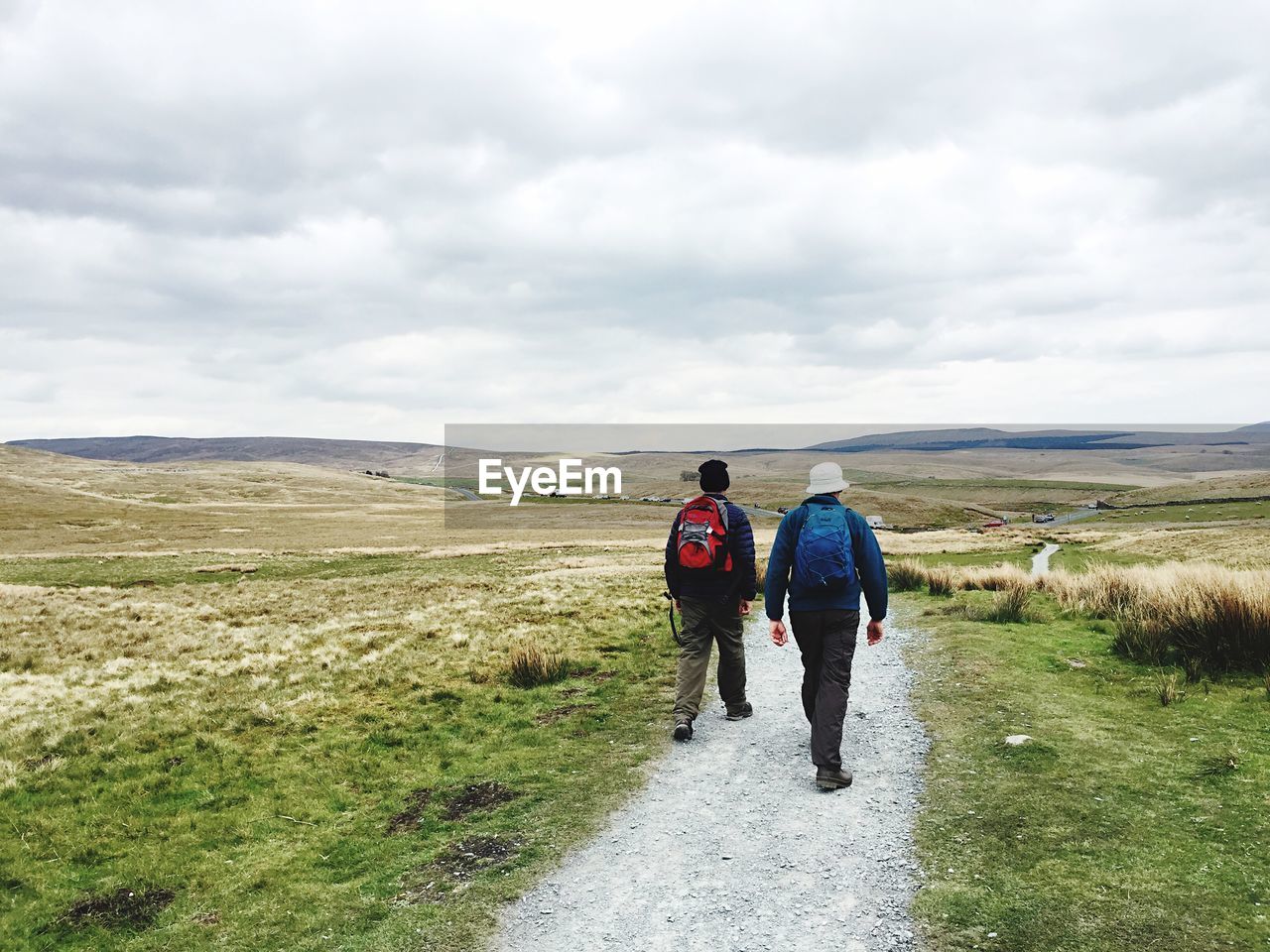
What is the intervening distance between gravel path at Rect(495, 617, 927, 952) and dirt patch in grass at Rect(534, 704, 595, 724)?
2.34 metres

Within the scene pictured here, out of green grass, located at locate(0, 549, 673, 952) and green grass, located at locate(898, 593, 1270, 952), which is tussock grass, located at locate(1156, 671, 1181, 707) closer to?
green grass, located at locate(898, 593, 1270, 952)

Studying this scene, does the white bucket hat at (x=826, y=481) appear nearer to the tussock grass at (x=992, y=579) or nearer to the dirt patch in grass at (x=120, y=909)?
the dirt patch in grass at (x=120, y=909)

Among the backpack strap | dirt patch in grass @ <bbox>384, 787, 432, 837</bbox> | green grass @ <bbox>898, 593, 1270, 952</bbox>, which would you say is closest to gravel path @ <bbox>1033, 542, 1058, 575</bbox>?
green grass @ <bbox>898, 593, 1270, 952</bbox>

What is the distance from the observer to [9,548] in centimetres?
5844

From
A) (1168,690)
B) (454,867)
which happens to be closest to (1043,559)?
(1168,690)

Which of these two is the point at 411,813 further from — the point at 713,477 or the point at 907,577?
the point at 907,577

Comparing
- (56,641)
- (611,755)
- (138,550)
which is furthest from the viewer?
(138,550)

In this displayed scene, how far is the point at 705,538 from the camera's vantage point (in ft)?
29.0

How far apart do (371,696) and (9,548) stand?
210 feet

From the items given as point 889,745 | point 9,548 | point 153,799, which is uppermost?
point 889,745

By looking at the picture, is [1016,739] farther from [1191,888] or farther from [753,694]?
[753,694]

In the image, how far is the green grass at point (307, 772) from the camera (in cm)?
584

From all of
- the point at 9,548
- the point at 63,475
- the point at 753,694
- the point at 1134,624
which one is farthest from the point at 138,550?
the point at 63,475

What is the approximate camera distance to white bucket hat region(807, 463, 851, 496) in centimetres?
770
